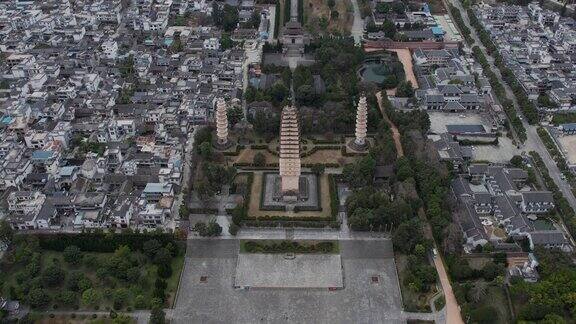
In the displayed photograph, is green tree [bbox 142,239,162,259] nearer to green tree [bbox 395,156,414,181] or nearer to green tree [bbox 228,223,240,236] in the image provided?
green tree [bbox 228,223,240,236]

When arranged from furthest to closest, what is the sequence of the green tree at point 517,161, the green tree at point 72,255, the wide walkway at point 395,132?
1. the wide walkway at point 395,132
2. the green tree at point 517,161
3. the green tree at point 72,255

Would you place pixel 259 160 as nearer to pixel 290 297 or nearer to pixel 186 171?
pixel 186 171

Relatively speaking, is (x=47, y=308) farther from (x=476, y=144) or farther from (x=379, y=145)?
(x=476, y=144)

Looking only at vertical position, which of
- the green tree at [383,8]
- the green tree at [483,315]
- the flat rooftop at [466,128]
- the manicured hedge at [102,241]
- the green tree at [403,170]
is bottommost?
the green tree at [383,8]

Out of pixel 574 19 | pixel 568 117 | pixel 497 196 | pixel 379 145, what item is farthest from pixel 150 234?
pixel 574 19

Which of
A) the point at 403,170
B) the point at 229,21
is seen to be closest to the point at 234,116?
the point at 403,170

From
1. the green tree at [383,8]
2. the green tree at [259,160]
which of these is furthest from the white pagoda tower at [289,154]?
the green tree at [383,8]

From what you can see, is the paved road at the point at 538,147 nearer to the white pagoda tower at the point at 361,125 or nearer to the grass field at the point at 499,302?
the grass field at the point at 499,302
